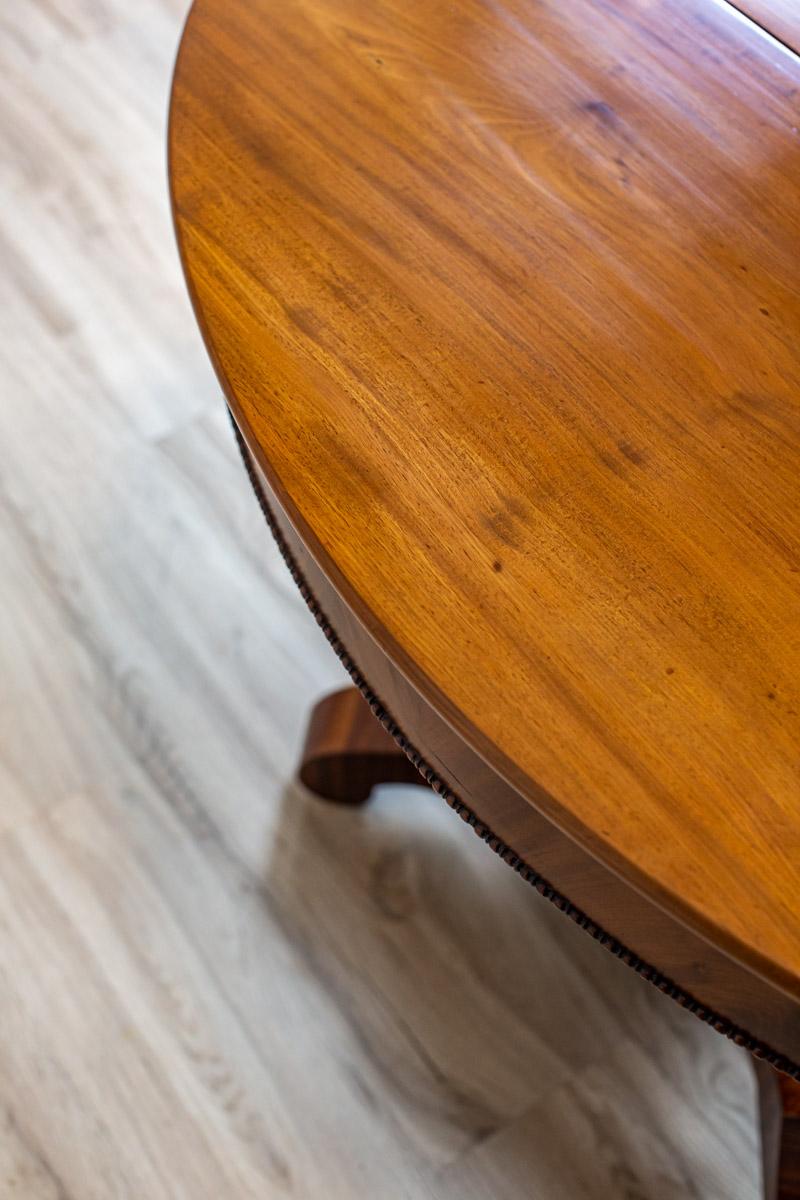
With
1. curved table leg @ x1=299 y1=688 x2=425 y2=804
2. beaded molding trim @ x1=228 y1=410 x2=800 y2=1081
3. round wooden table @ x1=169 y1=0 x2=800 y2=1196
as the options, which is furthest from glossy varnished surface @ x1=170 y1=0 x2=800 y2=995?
curved table leg @ x1=299 y1=688 x2=425 y2=804

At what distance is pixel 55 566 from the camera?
3.59ft

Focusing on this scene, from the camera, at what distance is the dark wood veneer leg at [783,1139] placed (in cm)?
76

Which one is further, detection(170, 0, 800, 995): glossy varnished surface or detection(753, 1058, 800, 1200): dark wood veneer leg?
detection(753, 1058, 800, 1200): dark wood veneer leg

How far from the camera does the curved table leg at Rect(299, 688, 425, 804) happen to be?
0.92 metres

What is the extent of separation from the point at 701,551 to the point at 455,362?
146 millimetres

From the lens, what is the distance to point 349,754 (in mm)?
918

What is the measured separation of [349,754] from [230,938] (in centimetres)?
16

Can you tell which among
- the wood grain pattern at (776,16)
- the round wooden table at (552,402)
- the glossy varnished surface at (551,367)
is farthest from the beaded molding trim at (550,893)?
the wood grain pattern at (776,16)

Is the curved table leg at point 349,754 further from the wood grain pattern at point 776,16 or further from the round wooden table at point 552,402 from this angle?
the wood grain pattern at point 776,16

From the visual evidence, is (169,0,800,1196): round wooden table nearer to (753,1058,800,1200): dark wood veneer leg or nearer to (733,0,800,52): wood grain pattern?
(733,0,800,52): wood grain pattern

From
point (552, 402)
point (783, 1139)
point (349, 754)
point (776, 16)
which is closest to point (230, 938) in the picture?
point (349, 754)

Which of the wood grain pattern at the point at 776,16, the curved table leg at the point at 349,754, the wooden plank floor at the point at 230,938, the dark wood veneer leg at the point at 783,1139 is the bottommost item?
the wooden plank floor at the point at 230,938

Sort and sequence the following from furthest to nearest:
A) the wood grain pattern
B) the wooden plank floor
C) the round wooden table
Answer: the wooden plank floor
the wood grain pattern
the round wooden table

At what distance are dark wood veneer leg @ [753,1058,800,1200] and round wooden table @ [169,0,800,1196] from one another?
12.0 inches
